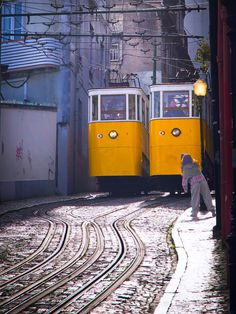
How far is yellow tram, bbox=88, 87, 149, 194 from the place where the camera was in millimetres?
22188

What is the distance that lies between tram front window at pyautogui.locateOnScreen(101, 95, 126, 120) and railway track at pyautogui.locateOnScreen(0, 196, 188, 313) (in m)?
9.22

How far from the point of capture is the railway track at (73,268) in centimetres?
579

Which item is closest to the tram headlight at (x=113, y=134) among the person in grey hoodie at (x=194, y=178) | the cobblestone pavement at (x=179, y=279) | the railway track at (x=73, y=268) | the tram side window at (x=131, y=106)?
the tram side window at (x=131, y=106)

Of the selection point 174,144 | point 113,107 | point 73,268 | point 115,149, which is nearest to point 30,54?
point 113,107

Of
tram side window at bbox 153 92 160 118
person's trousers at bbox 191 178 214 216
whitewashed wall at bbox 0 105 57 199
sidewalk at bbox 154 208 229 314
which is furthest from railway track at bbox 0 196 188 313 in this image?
whitewashed wall at bbox 0 105 57 199

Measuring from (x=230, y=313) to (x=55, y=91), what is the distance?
23043mm

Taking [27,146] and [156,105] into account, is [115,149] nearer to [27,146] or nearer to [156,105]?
[156,105]

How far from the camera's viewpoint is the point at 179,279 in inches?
265

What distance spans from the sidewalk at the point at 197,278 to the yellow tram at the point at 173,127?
34.4ft

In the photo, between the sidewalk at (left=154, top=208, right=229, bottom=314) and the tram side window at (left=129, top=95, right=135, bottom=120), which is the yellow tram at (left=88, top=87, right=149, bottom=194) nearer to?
the tram side window at (left=129, top=95, right=135, bottom=120)

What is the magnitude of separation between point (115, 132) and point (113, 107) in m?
0.89

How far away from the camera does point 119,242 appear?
10.1 metres

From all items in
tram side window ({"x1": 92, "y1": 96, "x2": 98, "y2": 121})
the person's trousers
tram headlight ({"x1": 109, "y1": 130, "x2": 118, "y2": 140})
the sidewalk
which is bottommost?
the sidewalk

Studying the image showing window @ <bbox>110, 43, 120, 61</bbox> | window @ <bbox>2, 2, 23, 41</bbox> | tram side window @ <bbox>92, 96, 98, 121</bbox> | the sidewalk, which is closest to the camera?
the sidewalk
